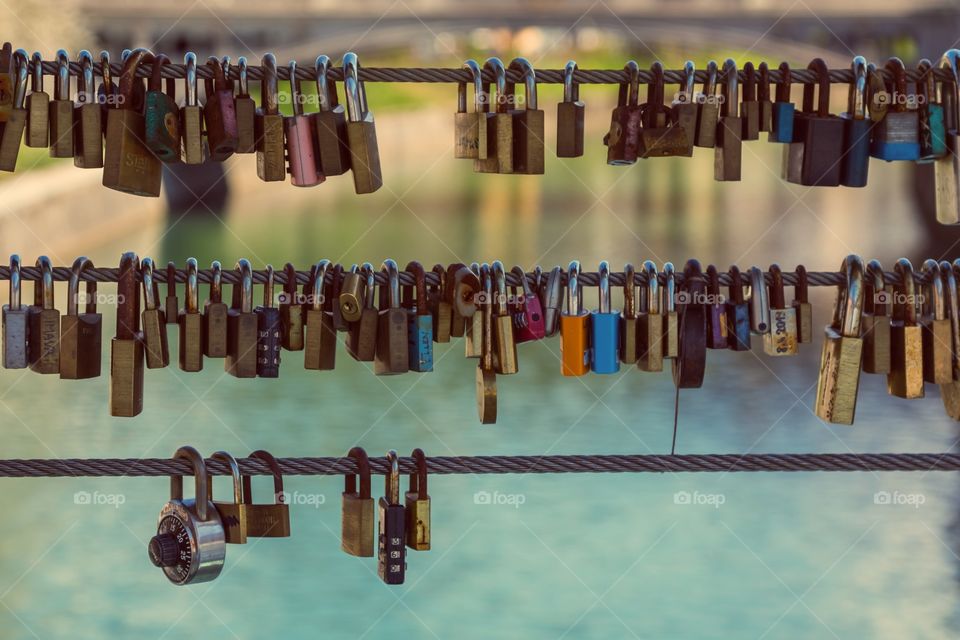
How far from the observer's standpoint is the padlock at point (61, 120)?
181 centimetres

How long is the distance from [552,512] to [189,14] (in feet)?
41.6

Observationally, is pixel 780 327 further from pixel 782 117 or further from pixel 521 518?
pixel 521 518

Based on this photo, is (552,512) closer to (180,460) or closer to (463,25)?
(180,460)

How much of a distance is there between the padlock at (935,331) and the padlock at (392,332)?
0.69 metres

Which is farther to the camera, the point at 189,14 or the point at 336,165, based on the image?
the point at 189,14

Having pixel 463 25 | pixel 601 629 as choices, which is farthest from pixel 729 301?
pixel 463 25

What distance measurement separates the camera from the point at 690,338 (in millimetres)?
1902

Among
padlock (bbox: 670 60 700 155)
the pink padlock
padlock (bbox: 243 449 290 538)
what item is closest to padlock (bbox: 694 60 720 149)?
padlock (bbox: 670 60 700 155)

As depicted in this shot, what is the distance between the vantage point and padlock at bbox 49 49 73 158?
1.81m

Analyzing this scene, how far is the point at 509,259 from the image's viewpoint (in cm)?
1110

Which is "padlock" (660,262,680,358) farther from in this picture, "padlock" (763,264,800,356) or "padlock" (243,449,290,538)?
"padlock" (243,449,290,538)

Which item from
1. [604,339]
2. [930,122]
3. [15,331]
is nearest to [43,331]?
[15,331]

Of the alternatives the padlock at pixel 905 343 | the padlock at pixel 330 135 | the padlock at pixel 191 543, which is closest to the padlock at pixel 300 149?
the padlock at pixel 330 135

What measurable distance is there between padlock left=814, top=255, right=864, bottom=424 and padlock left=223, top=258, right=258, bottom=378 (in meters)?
0.75
